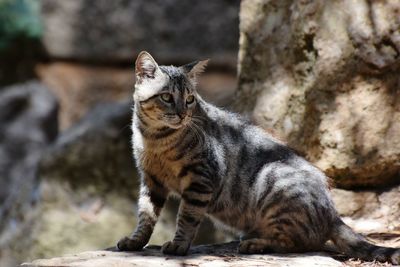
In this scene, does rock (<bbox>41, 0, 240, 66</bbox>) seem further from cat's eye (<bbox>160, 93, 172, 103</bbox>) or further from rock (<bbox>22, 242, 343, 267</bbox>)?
rock (<bbox>22, 242, 343, 267</bbox>)

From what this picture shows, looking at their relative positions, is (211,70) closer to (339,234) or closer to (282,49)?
(282,49)

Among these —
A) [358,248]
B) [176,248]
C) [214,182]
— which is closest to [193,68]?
[214,182]

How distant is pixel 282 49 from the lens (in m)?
5.90

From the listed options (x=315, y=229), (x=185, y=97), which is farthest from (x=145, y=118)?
(x=315, y=229)

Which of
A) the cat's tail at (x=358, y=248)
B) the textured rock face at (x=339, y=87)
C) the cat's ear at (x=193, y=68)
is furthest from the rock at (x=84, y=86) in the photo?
the cat's tail at (x=358, y=248)

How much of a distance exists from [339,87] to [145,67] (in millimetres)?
1779

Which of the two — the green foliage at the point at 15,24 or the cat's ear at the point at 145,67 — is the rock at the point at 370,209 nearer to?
the cat's ear at the point at 145,67

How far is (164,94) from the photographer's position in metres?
4.56

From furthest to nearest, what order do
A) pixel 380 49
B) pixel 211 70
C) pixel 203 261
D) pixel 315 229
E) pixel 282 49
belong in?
pixel 211 70
pixel 282 49
pixel 380 49
pixel 315 229
pixel 203 261

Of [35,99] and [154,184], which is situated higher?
[35,99]

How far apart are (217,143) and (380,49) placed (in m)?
1.66

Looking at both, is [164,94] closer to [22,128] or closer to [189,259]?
[189,259]

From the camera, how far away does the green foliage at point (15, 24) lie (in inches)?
402

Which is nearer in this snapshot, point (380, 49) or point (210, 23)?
point (380, 49)
